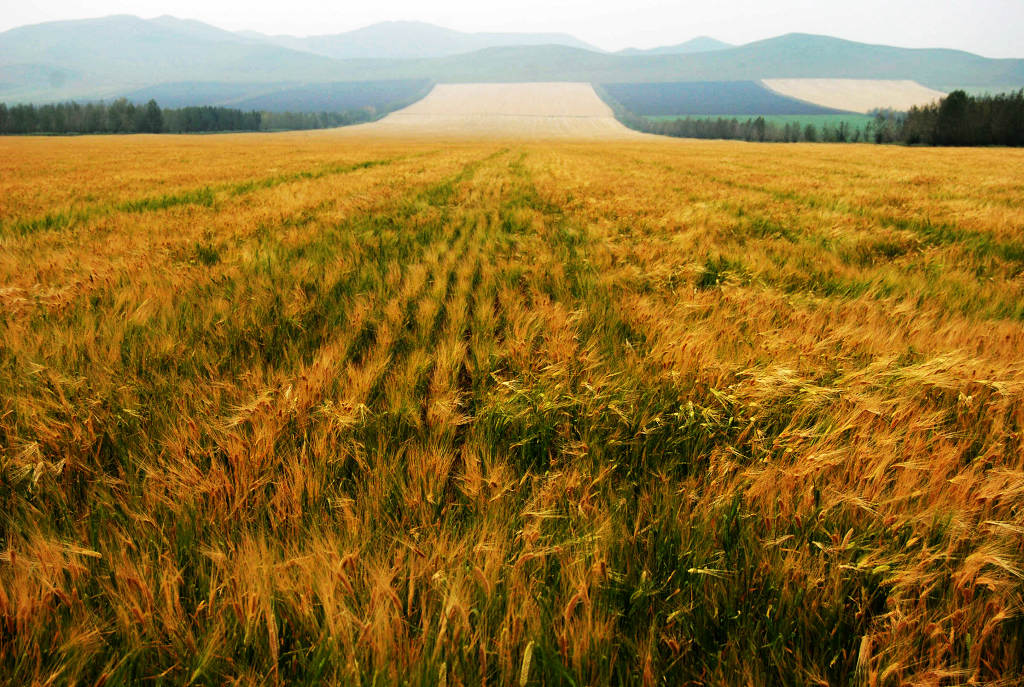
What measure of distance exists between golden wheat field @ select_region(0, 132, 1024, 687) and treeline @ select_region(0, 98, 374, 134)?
12624 cm

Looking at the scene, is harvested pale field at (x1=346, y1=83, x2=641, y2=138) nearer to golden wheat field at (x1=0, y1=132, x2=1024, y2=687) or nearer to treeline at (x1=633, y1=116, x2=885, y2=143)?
treeline at (x1=633, y1=116, x2=885, y2=143)

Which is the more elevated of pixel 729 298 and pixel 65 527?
pixel 729 298

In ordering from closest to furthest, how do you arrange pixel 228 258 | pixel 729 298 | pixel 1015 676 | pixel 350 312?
pixel 1015 676 < pixel 350 312 < pixel 729 298 < pixel 228 258

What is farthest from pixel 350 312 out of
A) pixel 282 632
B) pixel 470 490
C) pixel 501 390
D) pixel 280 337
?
pixel 282 632

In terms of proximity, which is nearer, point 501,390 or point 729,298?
point 501,390

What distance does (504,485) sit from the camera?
3.88 feet

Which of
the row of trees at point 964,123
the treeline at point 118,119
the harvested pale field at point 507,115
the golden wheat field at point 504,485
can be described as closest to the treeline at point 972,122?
the row of trees at point 964,123

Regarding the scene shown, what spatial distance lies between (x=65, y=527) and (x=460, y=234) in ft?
14.0

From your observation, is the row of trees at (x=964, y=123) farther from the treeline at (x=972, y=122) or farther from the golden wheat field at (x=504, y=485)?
the golden wheat field at (x=504, y=485)

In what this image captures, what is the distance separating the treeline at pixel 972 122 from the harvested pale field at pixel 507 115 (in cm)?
4647

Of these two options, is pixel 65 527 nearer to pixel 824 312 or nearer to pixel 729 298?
pixel 729 298

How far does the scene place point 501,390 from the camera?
169 centimetres

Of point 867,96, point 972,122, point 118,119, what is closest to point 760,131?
point 972,122

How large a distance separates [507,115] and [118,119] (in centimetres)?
8700
